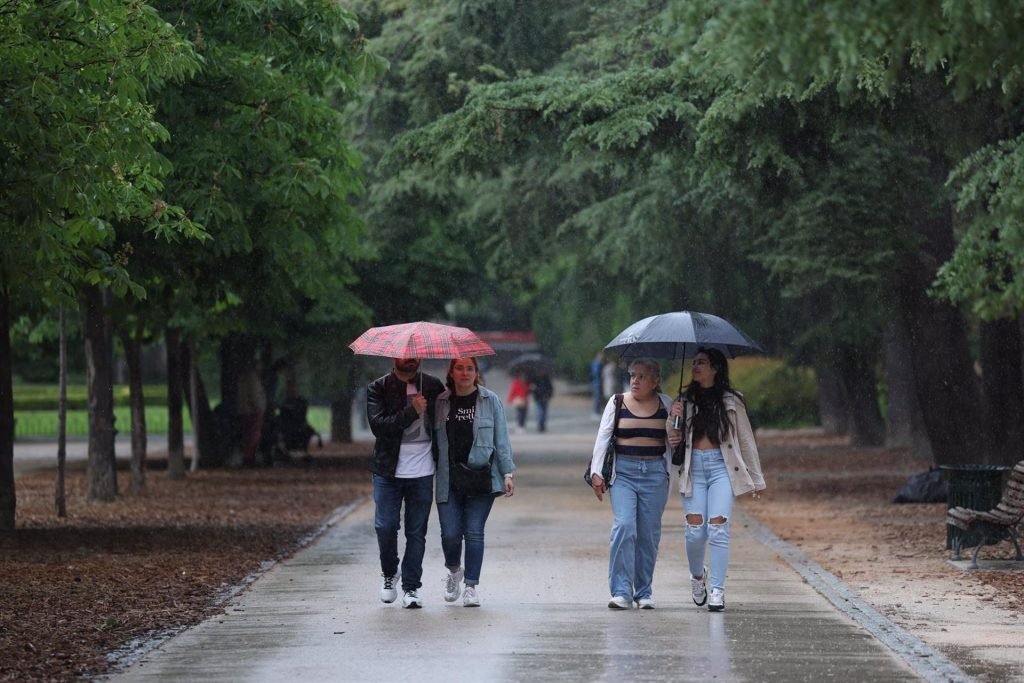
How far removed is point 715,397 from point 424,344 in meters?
1.86

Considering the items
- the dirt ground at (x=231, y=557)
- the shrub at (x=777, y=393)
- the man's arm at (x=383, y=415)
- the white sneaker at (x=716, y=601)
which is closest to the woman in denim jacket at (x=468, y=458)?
the man's arm at (x=383, y=415)

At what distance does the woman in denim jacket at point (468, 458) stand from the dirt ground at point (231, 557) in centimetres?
165

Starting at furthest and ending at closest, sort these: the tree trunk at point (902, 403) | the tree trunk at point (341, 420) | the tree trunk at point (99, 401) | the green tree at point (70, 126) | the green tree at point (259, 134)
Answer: the tree trunk at point (341, 420), the tree trunk at point (902, 403), the tree trunk at point (99, 401), the green tree at point (259, 134), the green tree at point (70, 126)

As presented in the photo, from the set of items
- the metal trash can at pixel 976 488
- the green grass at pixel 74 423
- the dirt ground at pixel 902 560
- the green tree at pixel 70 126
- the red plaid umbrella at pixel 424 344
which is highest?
the green tree at pixel 70 126

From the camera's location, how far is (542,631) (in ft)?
32.4

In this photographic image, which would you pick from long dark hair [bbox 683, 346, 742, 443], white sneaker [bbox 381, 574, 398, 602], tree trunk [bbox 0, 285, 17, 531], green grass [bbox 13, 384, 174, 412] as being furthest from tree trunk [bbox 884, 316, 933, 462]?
green grass [bbox 13, 384, 174, 412]

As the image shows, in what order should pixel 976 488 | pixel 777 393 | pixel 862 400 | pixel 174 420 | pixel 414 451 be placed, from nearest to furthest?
1. pixel 414 451
2. pixel 976 488
3. pixel 174 420
4. pixel 862 400
5. pixel 777 393

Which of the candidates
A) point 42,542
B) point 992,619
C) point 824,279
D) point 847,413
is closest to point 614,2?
point 824,279

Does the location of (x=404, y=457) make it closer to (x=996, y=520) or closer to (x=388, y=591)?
(x=388, y=591)

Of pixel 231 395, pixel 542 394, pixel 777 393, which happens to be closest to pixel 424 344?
pixel 231 395

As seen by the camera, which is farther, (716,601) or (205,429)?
(205,429)

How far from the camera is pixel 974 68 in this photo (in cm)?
677

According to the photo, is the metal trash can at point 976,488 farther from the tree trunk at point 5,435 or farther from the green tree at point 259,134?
the tree trunk at point 5,435

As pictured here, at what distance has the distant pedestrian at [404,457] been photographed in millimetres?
10867
